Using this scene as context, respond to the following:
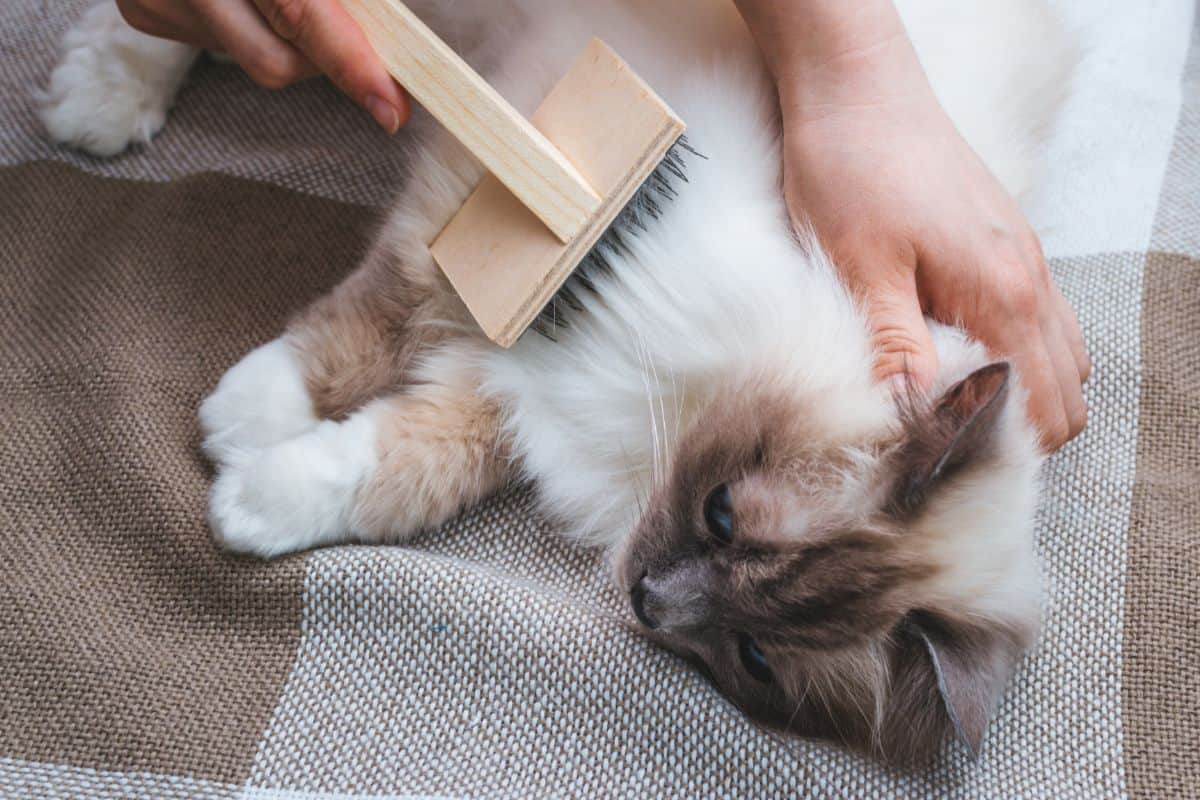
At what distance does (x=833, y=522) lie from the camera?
2.99 feet

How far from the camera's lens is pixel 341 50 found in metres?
0.95

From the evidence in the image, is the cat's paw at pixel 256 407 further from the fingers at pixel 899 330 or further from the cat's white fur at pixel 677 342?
the fingers at pixel 899 330

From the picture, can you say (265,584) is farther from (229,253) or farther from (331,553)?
(229,253)

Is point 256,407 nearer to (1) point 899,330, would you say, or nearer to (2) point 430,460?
(2) point 430,460

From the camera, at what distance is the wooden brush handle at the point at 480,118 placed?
91 centimetres

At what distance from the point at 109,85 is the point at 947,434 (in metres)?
1.19

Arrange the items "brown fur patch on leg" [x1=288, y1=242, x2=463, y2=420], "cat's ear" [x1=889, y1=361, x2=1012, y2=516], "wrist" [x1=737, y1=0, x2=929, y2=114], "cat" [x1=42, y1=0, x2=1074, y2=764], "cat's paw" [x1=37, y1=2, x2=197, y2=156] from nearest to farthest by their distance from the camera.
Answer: "cat's ear" [x1=889, y1=361, x2=1012, y2=516] → "cat" [x1=42, y1=0, x2=1074, y2=764] → "wrist" [x1=737, y1=0, x2=929, y2=114] → "brown fur patch on leg" [x1=288, y1=242, x2=463, y2=420] → "cat's paw" [x1=37, y1=2, x2=197, y2=156]

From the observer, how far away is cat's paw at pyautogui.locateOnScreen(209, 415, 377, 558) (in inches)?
39.7

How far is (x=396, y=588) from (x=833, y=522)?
1.56ft

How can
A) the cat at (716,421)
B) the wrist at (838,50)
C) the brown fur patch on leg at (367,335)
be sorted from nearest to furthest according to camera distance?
the cat at (716,421), the wrist at (838,50), the brown fur patch on leg at (367,335)

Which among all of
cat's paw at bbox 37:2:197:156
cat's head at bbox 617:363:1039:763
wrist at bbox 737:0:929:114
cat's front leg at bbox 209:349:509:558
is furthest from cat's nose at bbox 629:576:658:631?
cat's paw at bbox 37:2:197:156

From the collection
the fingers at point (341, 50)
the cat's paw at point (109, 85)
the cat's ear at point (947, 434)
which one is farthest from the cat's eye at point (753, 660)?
the cat's paw at point (109, 85)

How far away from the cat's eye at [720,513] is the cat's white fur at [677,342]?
0.36 feet

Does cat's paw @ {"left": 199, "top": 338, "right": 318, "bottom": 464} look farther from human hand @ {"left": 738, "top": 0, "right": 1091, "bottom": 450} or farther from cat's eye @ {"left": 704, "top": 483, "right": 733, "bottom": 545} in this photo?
human hand @ {"left": 738, "top": 0, "right": 1091, "bottom": 450}
